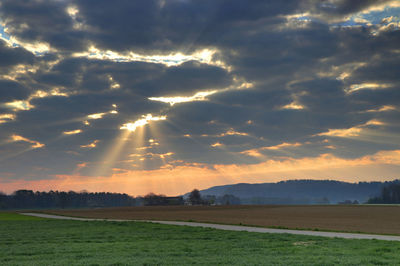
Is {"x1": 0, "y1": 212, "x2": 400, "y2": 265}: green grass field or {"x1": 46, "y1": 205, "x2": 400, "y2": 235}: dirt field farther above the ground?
{"x1": 0, "y1": 212, "x2": 400, "y2": 265}: green grass field

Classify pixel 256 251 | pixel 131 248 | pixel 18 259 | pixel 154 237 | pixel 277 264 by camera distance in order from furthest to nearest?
pixel 154 237
pixel 131 248
pixel 256 251
pixel 18 259
pixel 277 264

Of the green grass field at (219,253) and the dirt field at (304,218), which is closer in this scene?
the green grass field at (219,253)

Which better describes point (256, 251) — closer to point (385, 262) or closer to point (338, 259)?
point (338, 259)

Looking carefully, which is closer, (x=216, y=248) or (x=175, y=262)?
(x=175, y=262)

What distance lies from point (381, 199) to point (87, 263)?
20652 centimetres

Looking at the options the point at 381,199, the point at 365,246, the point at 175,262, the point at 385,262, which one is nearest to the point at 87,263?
the point at 175,262

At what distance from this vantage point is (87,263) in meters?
16.9

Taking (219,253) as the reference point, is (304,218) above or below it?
below

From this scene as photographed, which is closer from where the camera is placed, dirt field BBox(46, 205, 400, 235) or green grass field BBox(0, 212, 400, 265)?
green grass field BBox(0, 212, 400, 265)

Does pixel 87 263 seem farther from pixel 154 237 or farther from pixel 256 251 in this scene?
pixel 154 237

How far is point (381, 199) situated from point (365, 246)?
197 meters

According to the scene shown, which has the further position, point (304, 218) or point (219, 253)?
point (304, 218)

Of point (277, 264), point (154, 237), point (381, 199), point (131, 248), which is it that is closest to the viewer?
point (277, 264)

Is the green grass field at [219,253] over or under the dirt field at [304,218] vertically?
over
